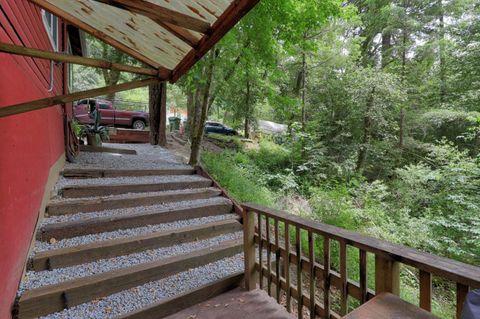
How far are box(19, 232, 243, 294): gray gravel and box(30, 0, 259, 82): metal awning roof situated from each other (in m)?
1.89

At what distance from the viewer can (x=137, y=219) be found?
3.22 metres

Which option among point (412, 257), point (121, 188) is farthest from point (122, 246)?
point (412, 257)

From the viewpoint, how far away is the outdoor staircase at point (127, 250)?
7.09 ft

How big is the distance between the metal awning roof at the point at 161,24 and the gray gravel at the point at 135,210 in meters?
1.96

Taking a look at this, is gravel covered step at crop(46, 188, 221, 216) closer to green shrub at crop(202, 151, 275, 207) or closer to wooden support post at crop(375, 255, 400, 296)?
green shrub at crop(202, 151, 275, 207)

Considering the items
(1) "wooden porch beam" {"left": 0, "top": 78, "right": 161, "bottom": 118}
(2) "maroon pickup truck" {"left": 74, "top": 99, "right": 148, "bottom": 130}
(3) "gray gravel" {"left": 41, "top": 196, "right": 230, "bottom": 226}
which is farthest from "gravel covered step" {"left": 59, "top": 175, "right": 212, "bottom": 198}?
(2) "maroon pickup truck" {"left": 74, "top": 99, "right": 148, "bottom": 130}

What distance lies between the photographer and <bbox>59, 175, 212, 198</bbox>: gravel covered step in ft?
11.3

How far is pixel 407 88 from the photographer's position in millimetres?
9508

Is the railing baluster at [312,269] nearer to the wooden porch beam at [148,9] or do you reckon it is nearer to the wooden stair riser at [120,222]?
the wooden porch beam at [148,9]

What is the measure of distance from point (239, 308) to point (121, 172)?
2.98 m

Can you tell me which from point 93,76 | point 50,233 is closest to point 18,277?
point 50,233

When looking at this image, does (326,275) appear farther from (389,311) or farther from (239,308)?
(239,308)

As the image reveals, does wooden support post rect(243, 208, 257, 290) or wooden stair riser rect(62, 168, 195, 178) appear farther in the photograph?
wooden stair riser rect(62, 168, 195, 178)

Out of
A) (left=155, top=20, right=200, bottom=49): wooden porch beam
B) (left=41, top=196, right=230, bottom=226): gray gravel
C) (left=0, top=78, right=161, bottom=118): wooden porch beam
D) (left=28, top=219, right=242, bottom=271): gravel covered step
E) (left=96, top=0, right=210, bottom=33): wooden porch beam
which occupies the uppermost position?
(left=155, top=20, right=200, bottom=49): wooden porch beam
